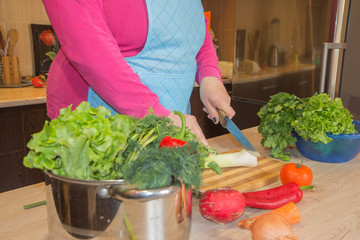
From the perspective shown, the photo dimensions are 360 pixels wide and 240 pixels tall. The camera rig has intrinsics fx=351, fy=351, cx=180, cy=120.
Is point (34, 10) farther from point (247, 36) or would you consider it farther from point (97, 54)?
point (97, 54)

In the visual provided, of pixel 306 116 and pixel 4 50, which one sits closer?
pixel 306 116

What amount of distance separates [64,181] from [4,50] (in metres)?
2.37

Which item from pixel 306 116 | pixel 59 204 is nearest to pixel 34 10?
pixel 306 116

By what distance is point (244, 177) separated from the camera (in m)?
1.10

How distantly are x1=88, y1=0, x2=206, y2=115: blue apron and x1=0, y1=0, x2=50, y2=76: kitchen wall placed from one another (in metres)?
1.84

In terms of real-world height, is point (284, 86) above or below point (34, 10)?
below

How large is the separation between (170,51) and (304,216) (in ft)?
2.04

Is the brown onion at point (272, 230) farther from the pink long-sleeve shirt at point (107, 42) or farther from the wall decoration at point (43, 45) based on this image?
the wall decoration at point (43, 45)

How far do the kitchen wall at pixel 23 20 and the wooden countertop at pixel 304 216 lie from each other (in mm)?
1990

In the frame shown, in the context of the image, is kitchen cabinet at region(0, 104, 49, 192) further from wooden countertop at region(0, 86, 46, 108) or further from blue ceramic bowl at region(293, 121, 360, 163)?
blue ceramic bowl at region(293, 121, 360, 163)

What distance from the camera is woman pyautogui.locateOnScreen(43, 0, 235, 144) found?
902 millimetres

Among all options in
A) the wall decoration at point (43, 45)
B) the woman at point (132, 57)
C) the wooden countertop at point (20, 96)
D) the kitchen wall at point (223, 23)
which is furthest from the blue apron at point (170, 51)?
the kitchen wall at point (223, 23)

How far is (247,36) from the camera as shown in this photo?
3.02 m

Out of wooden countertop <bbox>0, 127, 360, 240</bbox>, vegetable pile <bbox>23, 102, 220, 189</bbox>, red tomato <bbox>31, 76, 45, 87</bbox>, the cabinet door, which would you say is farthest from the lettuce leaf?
the cabinet door
